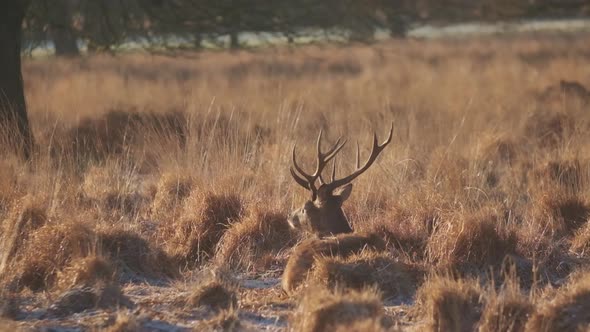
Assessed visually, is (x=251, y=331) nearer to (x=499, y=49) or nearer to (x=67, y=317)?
(x=67, y=317)

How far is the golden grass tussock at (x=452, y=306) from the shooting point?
20.1 feet

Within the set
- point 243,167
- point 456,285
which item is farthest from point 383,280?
point 243,167

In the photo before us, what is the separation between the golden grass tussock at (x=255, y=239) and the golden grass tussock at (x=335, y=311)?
190 centimetres

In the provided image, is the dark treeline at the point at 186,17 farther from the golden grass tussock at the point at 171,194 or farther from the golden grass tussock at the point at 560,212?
the golden grass tussock at the point at 560,212

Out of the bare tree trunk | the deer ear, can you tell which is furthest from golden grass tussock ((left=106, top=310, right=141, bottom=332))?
the bare tree trunk

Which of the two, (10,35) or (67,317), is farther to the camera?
(10,35)

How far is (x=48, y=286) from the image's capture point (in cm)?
704

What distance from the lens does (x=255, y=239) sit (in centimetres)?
832

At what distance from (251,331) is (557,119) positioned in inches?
354

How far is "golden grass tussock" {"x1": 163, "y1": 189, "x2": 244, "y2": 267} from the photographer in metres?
8.22

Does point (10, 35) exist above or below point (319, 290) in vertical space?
above

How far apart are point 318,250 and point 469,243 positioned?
3.96ft

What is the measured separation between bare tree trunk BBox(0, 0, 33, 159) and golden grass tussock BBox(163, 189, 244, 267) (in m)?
2.61

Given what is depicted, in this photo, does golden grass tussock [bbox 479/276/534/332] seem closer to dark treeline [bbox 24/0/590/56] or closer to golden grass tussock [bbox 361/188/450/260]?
golden grass tussock [bbox 361/188/450/260]
